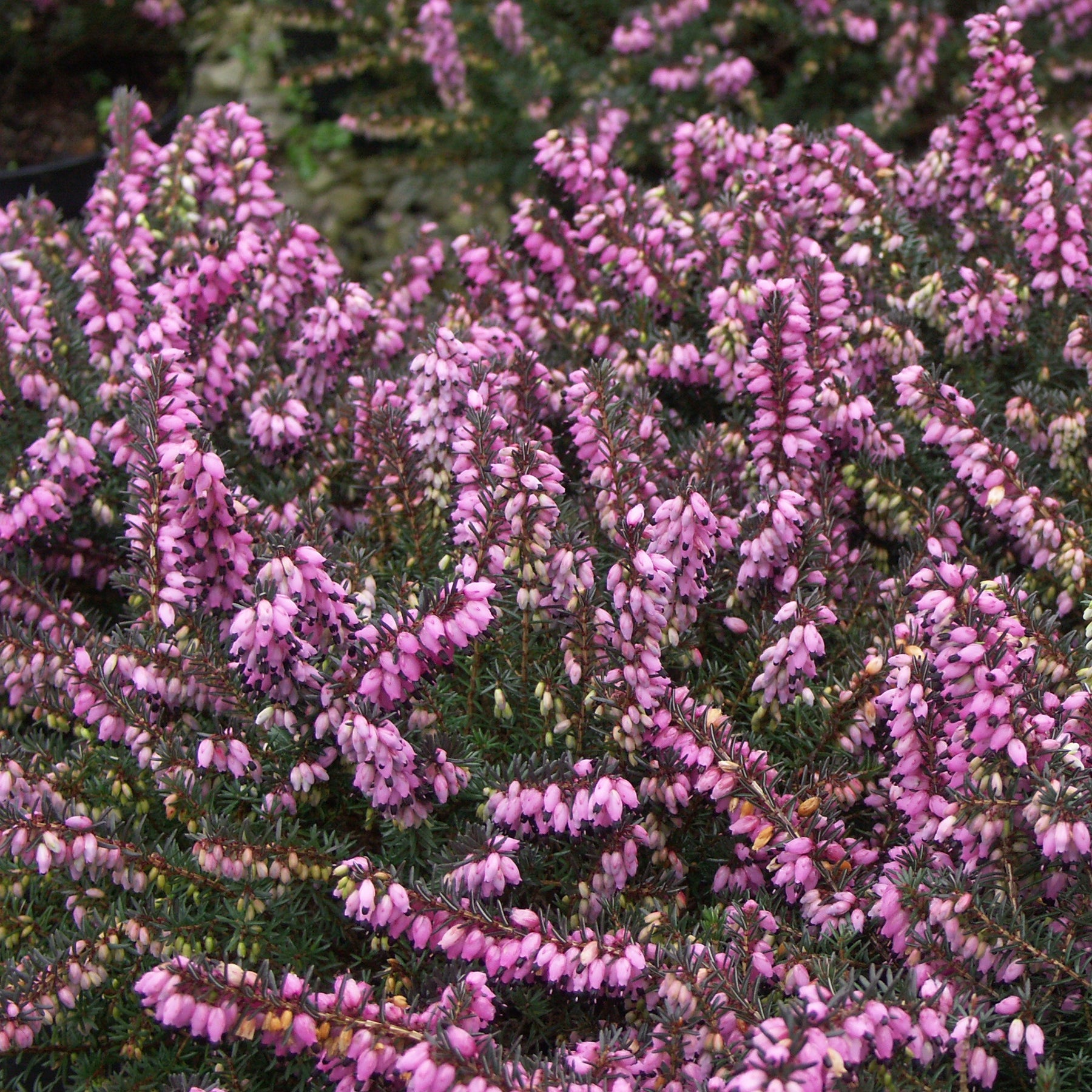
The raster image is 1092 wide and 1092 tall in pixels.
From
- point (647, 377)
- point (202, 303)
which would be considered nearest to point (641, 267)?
point (647, 377)

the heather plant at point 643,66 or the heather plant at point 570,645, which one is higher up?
the heather plant at point 643,66

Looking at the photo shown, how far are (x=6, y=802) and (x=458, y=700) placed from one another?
3.24ft

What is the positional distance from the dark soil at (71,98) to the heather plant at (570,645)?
12.4ft

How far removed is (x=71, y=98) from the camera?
7258mm

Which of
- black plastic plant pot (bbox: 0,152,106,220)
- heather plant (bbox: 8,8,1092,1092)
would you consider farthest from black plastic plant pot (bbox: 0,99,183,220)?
heather plant (bbox: 8,8,1092,1092)

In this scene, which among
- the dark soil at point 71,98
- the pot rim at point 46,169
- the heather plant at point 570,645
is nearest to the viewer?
the heather plant at point 570,645

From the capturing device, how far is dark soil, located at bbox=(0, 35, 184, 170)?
6.94 meters

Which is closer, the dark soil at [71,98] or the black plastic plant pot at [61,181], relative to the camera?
the black plastic plant pot at [61,181]

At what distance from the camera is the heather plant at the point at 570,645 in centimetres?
213

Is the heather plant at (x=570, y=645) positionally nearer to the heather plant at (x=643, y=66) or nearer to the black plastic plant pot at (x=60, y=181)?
the heather plant at (x=643, y=66)

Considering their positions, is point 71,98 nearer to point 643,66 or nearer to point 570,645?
point 643,66

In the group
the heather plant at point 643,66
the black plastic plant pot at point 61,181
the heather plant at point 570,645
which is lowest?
the heather plant at point 570,645

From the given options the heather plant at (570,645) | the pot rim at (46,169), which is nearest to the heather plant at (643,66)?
the pot rim at (46,169)

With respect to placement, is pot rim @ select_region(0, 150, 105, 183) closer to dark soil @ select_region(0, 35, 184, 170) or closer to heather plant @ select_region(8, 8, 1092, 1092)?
dark soil @ select_region(0, 35, 184, 170)
